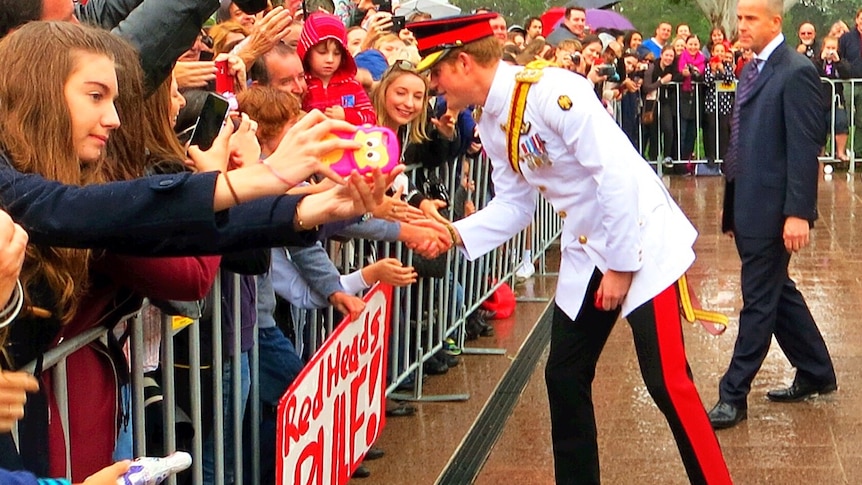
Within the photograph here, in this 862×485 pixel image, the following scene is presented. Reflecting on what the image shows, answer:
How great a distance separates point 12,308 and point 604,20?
18187mm

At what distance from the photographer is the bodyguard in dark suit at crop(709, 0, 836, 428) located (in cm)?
612

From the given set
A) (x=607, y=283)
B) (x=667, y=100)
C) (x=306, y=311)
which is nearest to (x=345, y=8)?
(x=306, y=311)

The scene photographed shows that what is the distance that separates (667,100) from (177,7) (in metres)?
15.5

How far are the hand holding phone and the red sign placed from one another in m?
1.32

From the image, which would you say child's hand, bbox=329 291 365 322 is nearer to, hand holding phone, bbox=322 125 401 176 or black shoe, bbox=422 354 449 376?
hand holding phone, bbox=322 125 401 176

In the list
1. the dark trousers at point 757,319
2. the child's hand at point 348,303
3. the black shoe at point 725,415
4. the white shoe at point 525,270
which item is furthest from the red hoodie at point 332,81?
the white shoe at point 525,270

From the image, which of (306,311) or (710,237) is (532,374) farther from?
(710,237)

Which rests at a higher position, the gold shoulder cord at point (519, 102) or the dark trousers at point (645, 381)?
the gold shoulder cord at point (519, 102)

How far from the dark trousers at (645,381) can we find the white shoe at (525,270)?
4890mm

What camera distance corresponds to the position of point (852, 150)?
17703 mm

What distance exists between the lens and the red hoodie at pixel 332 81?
5.88m

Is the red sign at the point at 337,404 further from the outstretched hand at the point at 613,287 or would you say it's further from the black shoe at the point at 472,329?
the black shoe at the point at 472,329

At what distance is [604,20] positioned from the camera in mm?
19688

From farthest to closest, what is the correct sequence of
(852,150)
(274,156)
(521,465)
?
(852,150) → (521,465) → (274,156)
